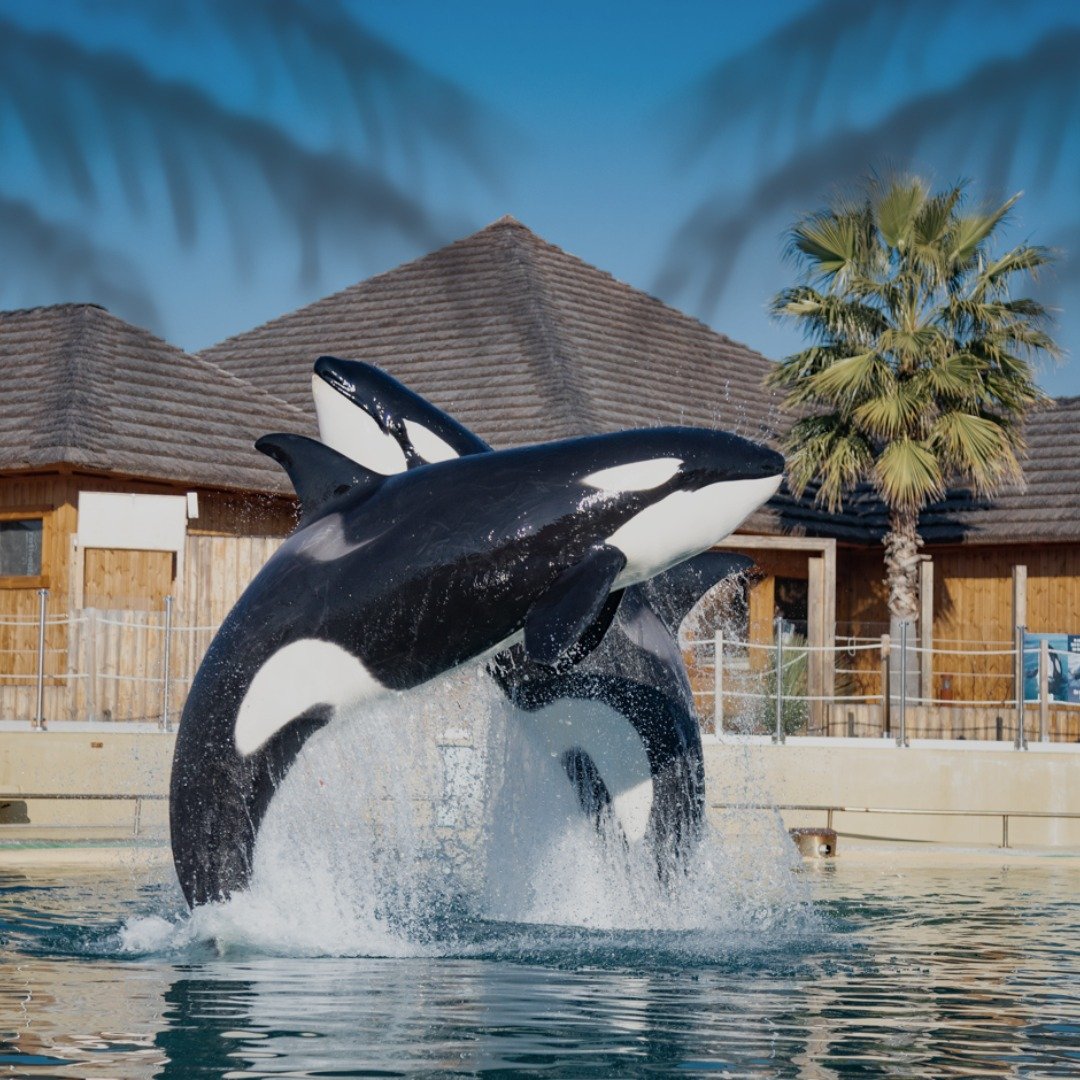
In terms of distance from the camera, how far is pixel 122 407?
2256 centimetres

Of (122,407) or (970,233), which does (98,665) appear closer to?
(122,407)

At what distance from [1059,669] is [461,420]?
8610mm

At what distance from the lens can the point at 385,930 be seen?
8.64 metres

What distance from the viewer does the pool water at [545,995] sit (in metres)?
5.73

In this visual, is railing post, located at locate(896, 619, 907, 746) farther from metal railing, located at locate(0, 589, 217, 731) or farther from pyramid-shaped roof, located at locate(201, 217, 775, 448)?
pyramid-shaped roof, located at locate(201, 217, 775, 448)

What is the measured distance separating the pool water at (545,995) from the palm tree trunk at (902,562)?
42.6 feet

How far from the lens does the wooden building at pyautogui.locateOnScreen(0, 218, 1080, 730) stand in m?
21.1

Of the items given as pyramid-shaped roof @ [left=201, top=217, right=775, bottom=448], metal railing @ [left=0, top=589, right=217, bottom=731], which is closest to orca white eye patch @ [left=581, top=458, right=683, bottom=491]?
metal railing @ [left=0, top=589, right=217, bottom=731]

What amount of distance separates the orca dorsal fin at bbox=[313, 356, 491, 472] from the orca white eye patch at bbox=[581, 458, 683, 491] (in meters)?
1.29

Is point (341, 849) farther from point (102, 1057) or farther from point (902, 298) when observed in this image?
point (902, 298)

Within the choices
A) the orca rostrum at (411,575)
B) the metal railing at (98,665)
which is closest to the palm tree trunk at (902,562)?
the metal railing at (98,665)

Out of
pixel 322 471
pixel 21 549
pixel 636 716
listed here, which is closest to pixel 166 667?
pixel 21 549

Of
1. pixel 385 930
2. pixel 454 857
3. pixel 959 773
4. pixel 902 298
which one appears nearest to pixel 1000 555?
pixel 902 298

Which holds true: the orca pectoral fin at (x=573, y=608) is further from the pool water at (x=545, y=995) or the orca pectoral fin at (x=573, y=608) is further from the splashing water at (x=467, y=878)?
the pool water at (x=545, y=995)
